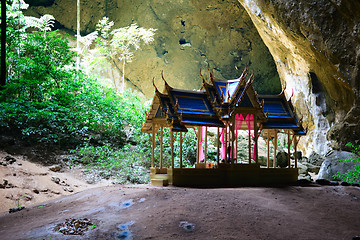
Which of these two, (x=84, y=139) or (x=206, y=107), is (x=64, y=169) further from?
(x=206, y=107)

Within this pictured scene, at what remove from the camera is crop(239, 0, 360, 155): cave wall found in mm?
14477

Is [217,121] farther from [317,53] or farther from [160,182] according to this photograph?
[317,53]

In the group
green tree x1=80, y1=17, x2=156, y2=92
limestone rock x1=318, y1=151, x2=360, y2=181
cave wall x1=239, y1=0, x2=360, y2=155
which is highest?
green tree x1=80, y1=17, x2=156, y2=92

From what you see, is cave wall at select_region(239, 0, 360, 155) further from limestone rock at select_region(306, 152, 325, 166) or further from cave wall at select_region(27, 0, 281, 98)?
cave wall at select_region(27, 0, 281, 98)

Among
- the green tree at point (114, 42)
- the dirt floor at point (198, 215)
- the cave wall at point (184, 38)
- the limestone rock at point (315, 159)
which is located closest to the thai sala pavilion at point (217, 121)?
the dirt floor at point (198, 215)

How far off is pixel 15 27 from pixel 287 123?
19696 millimetres

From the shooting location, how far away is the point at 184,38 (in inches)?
1292

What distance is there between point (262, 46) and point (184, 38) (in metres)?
8.04

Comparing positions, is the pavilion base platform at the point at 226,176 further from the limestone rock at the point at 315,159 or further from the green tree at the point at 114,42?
the green tree at the point at 114,42

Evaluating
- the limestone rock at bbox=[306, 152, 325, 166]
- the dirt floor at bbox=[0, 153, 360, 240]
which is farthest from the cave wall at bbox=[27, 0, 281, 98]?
the dirt floor at bbox=[0, 153, 360, 240]

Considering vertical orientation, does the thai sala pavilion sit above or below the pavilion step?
above

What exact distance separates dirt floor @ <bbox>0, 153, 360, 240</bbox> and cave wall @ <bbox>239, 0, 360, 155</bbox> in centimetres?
667

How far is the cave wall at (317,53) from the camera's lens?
570 inches

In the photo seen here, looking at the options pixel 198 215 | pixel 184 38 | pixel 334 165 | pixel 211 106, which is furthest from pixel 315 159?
pixel 184 38
